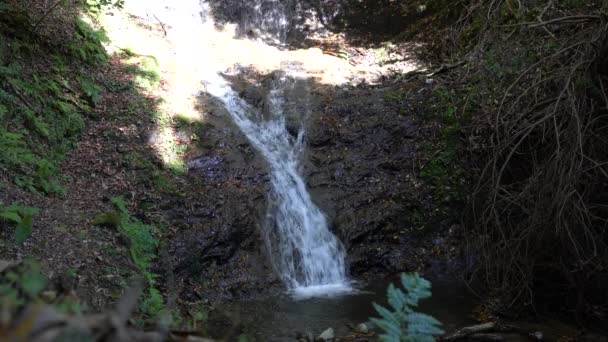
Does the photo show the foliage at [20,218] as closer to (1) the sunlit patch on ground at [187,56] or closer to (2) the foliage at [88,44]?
(1) the sunlit patch on ground at [187,56]

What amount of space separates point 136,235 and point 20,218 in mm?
1760

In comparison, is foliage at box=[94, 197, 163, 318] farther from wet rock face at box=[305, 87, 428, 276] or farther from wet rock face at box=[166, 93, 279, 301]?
wet rock face at box=[305, 87, 428, 276]

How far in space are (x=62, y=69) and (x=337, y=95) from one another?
214 inches

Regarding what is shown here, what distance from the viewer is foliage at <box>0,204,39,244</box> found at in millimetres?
6090

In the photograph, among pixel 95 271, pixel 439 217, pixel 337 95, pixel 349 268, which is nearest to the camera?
pixel 95 271

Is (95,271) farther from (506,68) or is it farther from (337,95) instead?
Result: (337,95)

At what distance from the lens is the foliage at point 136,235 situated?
23.7ft

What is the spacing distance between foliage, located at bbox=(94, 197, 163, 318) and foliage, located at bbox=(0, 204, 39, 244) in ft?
3.81

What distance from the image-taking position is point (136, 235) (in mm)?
7691

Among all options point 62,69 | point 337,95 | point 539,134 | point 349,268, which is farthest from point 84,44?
point 539,134

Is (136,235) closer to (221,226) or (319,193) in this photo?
(221,226)

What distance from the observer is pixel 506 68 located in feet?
25.0

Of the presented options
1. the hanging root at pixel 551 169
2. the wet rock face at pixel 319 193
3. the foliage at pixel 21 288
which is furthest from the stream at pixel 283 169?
the foliage at pixel 21 288

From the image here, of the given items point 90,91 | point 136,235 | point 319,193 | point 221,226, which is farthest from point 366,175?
point 90,91
